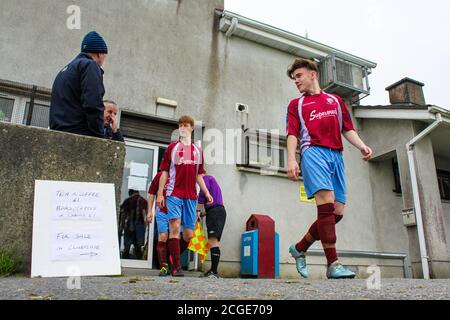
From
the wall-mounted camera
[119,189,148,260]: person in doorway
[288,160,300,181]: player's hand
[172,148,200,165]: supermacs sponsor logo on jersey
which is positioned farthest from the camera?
the wall-mounted camera

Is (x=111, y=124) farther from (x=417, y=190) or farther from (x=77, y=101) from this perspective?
(x=417, y=190)

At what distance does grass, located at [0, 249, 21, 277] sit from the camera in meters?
2.80

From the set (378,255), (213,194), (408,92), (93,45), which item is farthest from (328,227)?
(408,92)

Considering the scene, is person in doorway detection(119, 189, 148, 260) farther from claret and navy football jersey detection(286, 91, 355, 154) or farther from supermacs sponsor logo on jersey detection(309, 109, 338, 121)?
supermacs sponsor logo on jersey detection(309, 109, 338, 121)

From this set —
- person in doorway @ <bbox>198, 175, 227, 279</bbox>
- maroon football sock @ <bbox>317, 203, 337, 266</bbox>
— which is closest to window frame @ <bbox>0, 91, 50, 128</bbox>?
person in doorway @ <bbox>198, 175, 227, 279</bbox>

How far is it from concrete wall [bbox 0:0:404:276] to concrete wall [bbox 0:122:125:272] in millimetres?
4130

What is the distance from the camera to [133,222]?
6.84 metres

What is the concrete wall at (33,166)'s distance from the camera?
2.93m

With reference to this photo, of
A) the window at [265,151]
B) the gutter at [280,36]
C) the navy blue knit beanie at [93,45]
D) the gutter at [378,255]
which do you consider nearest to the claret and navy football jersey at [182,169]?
the navy blue knit beanie at [93,45]

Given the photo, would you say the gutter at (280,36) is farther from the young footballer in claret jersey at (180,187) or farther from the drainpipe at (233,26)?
the young footballer in claret jersey at (180,187)

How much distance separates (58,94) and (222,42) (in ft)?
19.7

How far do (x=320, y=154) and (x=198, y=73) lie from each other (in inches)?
209

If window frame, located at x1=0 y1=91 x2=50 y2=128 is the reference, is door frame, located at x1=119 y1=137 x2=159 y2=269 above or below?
below
